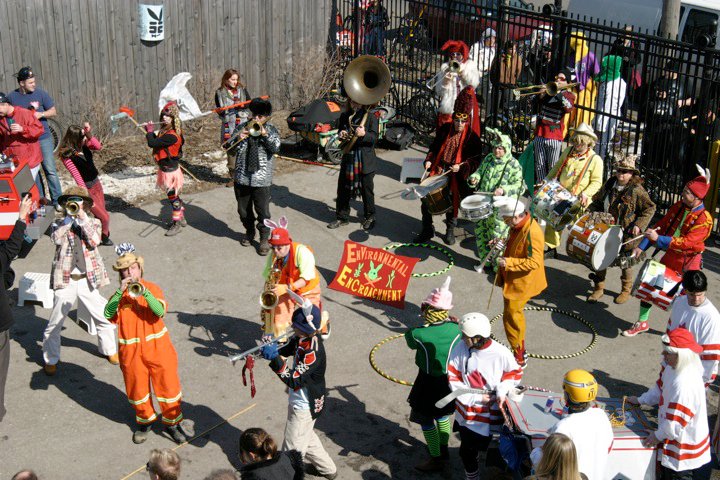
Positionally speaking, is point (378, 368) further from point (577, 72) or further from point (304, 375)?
point (577, 72)

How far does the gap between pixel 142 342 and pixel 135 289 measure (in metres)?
0.52

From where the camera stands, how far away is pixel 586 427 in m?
5.91

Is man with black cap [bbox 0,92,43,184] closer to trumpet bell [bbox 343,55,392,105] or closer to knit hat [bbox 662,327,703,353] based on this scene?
trumpet bell [bbox 343,55,392,105]

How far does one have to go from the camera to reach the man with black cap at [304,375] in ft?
21.9

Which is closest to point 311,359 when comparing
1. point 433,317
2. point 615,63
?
point 433,317

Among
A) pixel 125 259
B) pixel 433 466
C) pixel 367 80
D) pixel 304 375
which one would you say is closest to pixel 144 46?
pixel 367 80

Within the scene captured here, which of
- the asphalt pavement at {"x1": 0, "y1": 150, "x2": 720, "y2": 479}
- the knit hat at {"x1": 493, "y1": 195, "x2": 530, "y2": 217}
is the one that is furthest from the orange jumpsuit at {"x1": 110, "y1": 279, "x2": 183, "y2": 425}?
the knit hat at {"x1": 493, "y1": 195, "x2": 530, "y2": 217}

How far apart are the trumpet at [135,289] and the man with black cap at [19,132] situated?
17.4 ft

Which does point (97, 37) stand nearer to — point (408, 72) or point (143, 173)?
point (143, 173)

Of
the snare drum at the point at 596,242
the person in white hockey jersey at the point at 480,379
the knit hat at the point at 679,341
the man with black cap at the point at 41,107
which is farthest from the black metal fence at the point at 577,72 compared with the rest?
the person in white hockey jersey at the point at 480,379

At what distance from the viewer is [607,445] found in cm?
598

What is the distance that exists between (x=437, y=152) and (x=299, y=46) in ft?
21.6

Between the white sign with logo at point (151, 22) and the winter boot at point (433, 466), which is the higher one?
the white sign with logo at point (151, 22)

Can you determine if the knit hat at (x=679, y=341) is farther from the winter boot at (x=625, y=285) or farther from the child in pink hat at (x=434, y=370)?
the winter boot at (x=625, y=285)
